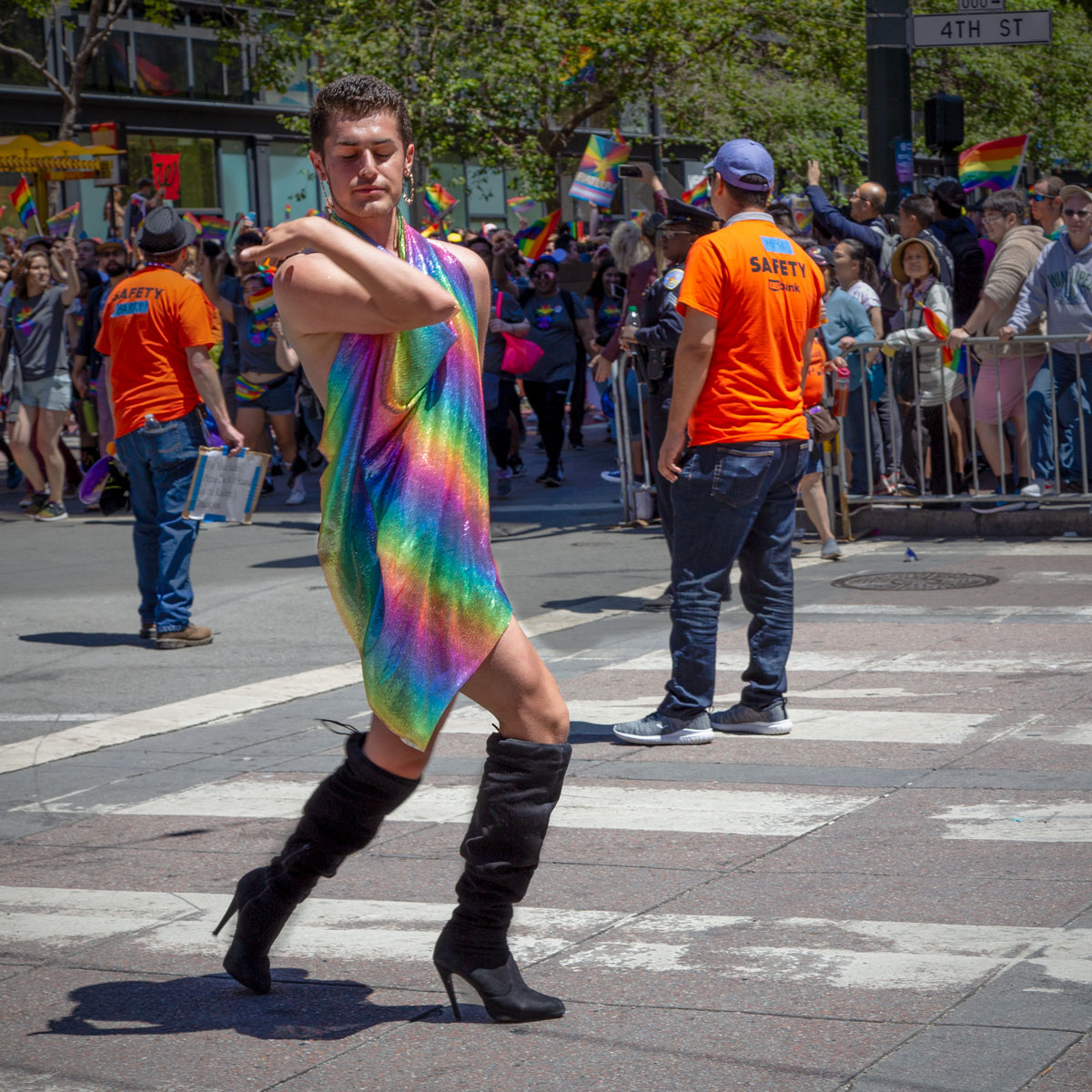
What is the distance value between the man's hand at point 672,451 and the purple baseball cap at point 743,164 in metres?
0.89

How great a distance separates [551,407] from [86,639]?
6790mm

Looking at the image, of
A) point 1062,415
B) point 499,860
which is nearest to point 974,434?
point 1062,415

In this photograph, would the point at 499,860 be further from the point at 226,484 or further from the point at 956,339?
the point at 956,339

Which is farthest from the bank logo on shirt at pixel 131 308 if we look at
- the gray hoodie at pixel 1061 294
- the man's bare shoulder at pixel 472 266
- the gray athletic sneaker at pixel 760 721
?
the gray hoodie at pixel 1061 294

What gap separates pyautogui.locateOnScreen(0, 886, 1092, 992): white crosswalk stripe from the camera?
3.77 m

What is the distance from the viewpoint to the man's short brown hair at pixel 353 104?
3422mm

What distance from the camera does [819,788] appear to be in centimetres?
543

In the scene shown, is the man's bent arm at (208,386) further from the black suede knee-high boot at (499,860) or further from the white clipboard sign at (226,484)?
the black suede knee-high boot at (499,860)

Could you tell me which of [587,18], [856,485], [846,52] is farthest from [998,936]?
[846,52]

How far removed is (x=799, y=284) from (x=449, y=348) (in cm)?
304

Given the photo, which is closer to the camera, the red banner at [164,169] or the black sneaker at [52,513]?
the black sneaker at [52,513]

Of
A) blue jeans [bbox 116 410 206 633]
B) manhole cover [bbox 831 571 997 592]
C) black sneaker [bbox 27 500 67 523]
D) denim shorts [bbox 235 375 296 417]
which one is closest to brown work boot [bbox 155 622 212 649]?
blue jeans [bbox 116 410 206 633]

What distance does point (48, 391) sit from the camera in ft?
45.1

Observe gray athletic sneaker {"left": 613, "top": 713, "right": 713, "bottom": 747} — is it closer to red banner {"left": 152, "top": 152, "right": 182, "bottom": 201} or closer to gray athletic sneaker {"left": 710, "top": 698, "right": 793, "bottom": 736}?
gray athletic sneaker {"left": 710, "top": 698, "right": 793, "bottom": 736}
